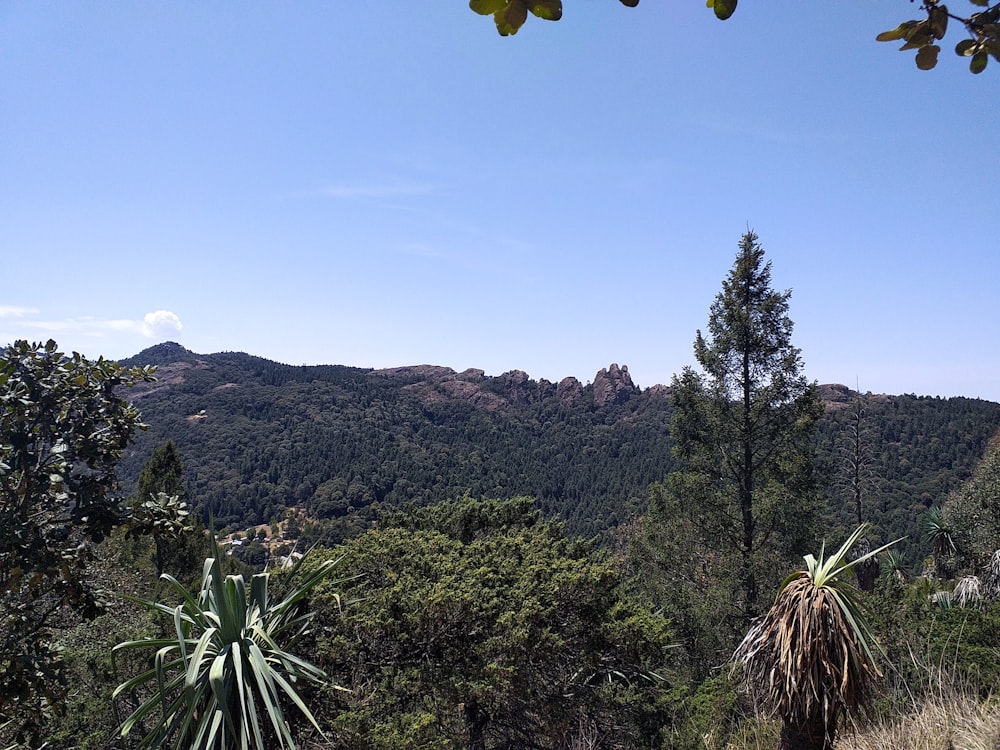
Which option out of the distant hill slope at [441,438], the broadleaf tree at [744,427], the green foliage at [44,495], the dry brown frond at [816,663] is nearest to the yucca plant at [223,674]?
the green foliage at [44,495]

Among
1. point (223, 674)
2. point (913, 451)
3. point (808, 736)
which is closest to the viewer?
point (223, 674)

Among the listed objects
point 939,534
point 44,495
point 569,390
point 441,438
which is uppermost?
point 569,390

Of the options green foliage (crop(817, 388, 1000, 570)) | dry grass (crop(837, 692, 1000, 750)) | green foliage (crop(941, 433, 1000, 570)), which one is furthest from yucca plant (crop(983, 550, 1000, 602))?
dry grass (crop(837, 692, 1000, 750))

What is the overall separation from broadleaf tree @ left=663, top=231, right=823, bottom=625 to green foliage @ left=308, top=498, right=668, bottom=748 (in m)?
5.81

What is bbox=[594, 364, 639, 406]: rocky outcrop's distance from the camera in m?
123

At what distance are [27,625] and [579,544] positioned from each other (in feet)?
24.5

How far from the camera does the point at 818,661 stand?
4.42 meters

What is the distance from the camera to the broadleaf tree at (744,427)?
12922 mm

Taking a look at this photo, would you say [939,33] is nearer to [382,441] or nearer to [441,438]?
[382,441]

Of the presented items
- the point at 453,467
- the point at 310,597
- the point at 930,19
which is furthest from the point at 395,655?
the point at 453,467

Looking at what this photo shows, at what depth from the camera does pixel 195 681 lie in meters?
4.01

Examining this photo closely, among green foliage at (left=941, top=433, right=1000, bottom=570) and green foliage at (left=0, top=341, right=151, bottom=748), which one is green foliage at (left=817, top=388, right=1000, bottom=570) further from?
green foliage at (left=0, top=341, right=151, bottom=748)

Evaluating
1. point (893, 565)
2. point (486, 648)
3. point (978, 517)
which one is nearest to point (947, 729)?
point (486, 648)

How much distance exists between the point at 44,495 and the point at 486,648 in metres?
4.72
